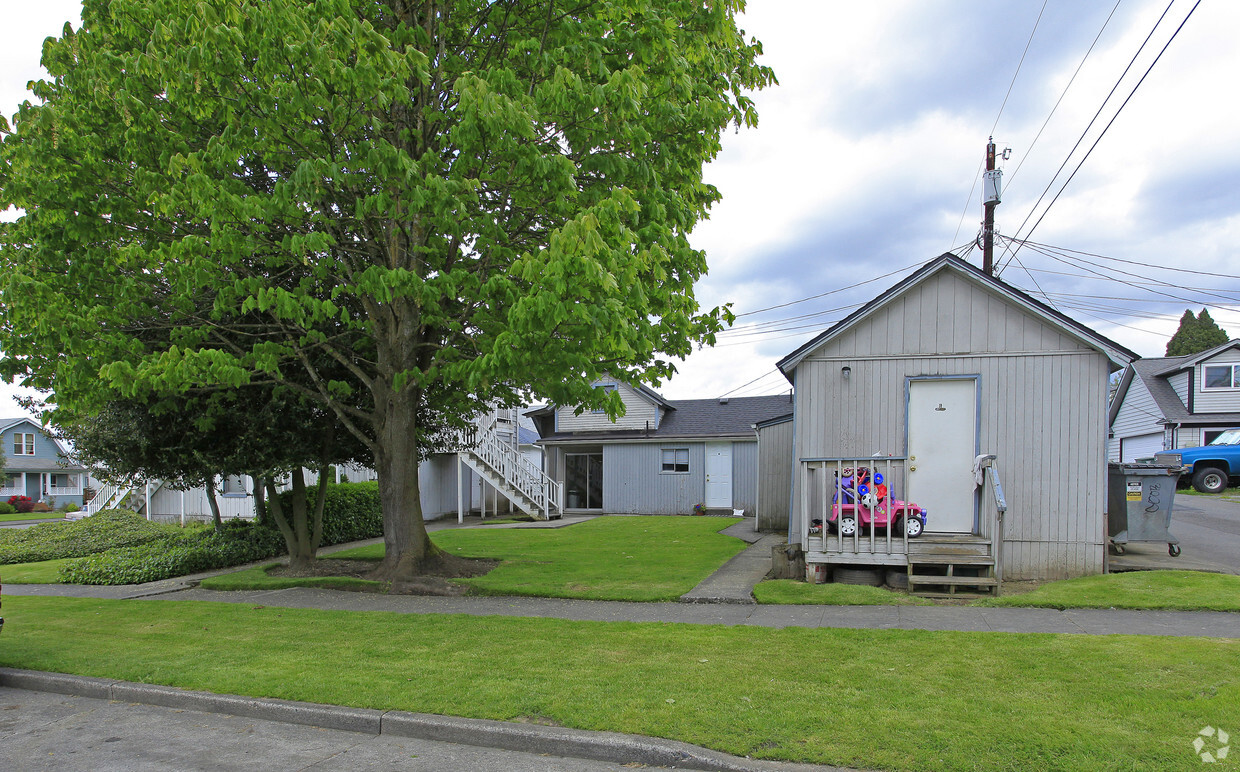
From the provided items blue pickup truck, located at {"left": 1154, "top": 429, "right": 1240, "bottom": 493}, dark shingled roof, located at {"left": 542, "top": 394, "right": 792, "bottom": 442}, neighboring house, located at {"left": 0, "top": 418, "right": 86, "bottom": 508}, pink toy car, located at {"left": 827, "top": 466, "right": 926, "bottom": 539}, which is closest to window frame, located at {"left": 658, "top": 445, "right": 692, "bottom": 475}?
dark shingled roof, located at {"left": 542, "top": 394, "right": 792, "bottom": 442}

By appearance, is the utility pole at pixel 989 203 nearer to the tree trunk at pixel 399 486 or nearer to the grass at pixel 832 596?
the grass at pixel 832 596

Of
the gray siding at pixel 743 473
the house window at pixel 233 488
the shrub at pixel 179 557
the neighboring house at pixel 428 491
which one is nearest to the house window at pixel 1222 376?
the gray siding at pixel 743 473

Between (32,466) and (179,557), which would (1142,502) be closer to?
(179,557)

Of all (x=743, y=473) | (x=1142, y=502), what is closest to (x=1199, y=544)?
(x=1142, y=502)

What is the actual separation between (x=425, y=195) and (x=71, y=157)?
15.1 ft

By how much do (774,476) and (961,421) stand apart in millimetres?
9788

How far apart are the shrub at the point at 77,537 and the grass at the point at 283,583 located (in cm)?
565

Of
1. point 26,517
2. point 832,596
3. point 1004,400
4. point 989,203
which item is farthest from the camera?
point 26,517

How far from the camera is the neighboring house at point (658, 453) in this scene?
25.5 m

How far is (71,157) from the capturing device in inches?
352

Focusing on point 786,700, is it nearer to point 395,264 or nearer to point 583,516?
point 395,264

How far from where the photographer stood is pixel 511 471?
24641 mm

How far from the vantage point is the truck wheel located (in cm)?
2534

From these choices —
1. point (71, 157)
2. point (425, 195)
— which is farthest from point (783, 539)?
point (71, 157)
